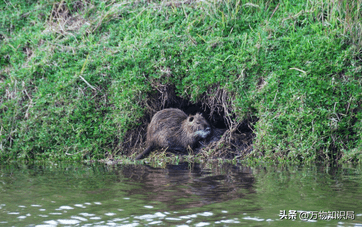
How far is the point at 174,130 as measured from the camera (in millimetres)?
6496

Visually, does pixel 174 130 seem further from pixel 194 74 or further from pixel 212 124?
pixel 194 74

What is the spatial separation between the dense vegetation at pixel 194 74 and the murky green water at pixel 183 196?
2.63 feet

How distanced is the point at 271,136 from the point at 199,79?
1315 millimetres

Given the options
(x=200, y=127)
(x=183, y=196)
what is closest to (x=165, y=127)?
(x=200, y=127)

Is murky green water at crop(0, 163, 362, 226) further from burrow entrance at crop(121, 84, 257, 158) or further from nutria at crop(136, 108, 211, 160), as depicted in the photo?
nutria at crop(136, 108, 211, 160)

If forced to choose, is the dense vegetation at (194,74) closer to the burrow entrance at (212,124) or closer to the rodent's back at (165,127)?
the burrow entrance at (212,124)

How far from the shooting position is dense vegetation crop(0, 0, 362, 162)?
5.56 meters

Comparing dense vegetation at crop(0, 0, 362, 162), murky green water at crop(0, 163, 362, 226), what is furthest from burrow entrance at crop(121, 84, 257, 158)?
murky green water at crop(0, 163, 362, 226)

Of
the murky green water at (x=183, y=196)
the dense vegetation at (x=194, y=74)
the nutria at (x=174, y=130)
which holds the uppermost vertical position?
the dense vegetation at (x=194, y=74)

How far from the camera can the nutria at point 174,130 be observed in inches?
249

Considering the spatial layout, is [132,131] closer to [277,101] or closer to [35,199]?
[277,101]

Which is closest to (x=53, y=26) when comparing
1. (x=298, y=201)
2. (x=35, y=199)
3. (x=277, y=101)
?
(x=277, y=101)

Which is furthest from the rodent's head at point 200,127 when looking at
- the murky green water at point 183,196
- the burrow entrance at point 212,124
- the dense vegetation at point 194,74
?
the murky green water at point 183,196

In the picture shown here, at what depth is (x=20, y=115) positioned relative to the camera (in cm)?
662
